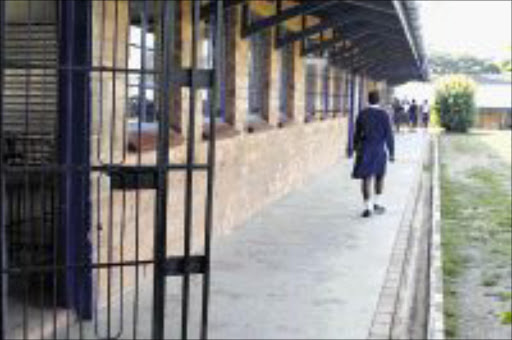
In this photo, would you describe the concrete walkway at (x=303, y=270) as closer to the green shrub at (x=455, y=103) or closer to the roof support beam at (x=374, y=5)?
the roof support beam at (x=374, y=5)

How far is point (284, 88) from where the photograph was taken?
52.3 ft

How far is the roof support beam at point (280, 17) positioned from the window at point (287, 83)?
11.5 ft

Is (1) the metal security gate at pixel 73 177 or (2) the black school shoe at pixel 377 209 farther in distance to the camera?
(2) the black school shoe at pixel 377 209

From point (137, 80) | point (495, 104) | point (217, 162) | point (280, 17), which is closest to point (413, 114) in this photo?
point (495, 104)

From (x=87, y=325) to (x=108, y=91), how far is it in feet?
5.33

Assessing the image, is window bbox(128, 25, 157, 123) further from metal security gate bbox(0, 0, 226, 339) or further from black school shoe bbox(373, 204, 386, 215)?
black school shoe bbox(373, 204, 386, 215)

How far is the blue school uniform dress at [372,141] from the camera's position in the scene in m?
12.5

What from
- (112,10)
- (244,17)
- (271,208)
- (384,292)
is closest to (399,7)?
(244,17)

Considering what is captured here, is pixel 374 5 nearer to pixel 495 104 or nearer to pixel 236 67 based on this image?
pixel 236 67

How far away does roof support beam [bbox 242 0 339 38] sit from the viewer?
11312mm

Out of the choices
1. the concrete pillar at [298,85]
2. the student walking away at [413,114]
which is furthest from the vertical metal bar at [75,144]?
the student walking away at [413,114]

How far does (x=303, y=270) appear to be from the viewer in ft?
29.7

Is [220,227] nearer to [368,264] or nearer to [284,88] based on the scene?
[368,264]

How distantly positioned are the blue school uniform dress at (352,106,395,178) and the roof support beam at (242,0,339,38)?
1.44 metres
